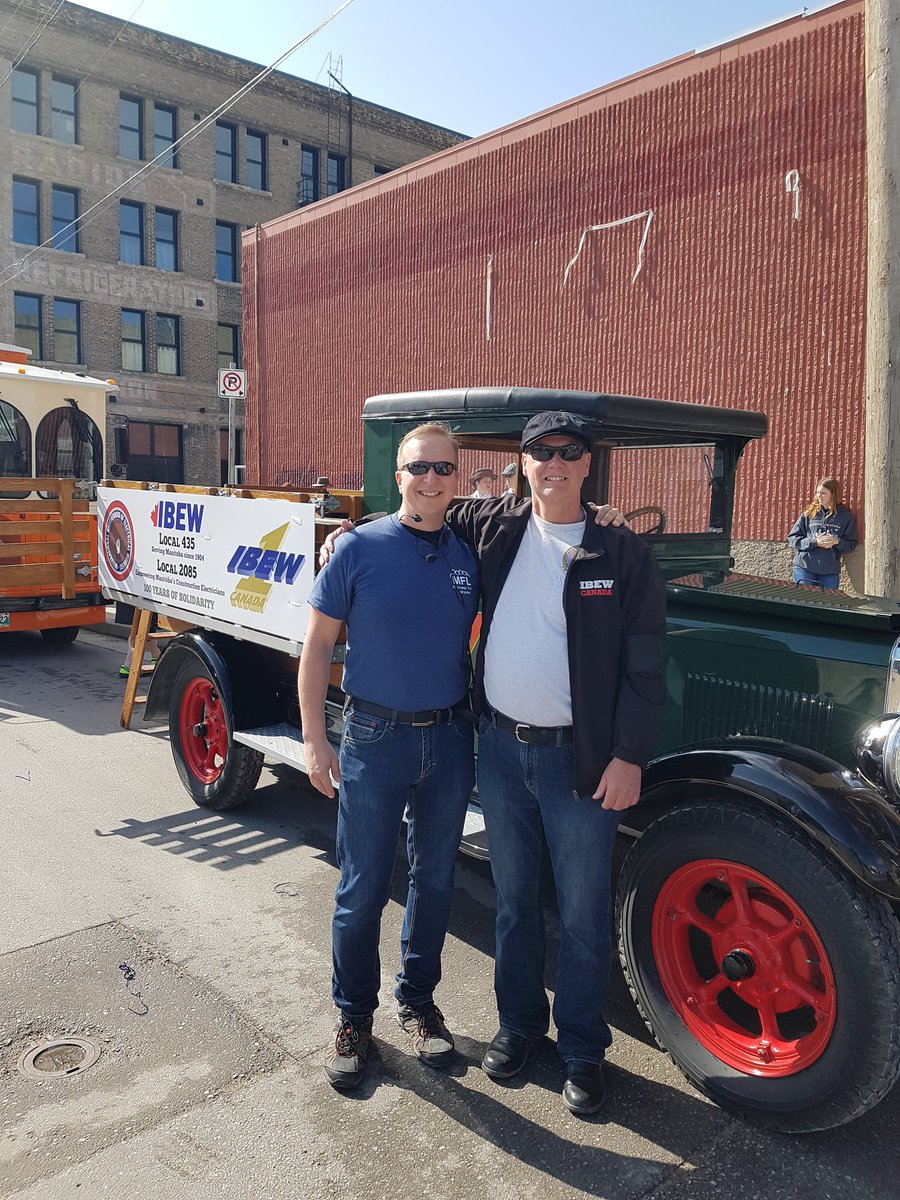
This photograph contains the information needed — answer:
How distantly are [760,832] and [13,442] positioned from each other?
388 inches

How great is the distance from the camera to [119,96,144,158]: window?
2490 centimetres

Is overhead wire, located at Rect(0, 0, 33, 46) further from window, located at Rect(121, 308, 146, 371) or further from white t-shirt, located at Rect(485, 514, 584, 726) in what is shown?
white t-shirt, located at Rect(485, 514, 584, 726)

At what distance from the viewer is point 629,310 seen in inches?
416

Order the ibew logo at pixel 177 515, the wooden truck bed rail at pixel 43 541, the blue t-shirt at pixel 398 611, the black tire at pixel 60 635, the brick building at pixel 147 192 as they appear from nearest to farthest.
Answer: the blue t-shirt at pixel 398 611 → the ibew logo at pixel 177 515 → the wooden truck bed rail at pixel 43 541 → the black tire at pixel 60 635 → the brick building at pixel 147 192

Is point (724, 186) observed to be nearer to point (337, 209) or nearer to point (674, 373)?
point (674, 373)

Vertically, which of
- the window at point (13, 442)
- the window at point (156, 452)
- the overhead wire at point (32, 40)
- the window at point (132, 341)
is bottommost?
the window at point (13, 442)

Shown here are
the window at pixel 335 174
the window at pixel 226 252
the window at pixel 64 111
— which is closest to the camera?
the window at pixel 64 111

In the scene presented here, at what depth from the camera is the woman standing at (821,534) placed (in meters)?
7.88

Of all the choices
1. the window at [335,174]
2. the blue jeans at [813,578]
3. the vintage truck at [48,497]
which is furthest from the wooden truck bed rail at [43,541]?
the window at [335,174]

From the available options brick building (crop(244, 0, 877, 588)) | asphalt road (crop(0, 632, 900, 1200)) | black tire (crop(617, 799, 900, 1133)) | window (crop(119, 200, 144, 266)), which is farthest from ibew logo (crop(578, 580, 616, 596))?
window (crop(119, 200, 144, 266))

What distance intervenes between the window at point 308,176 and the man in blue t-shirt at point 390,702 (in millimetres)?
27872

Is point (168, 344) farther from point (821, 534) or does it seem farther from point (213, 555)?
point (213, 555)

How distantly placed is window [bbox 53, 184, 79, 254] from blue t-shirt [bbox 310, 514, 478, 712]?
25.0m

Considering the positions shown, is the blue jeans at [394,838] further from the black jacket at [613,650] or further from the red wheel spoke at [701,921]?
the red wheel spoke at [701,921]
